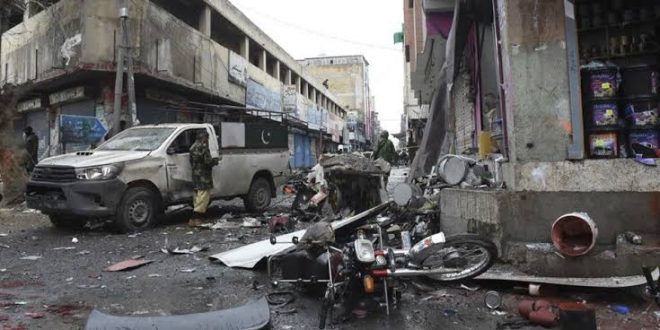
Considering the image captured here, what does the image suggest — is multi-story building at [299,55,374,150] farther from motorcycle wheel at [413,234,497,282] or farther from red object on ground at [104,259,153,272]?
motorcycle wheel at [413,234,497,282]

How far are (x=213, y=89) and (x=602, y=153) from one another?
53.8 feet

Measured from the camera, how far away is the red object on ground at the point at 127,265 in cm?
569

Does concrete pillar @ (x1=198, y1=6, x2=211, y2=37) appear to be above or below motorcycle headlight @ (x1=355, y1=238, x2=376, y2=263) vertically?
above

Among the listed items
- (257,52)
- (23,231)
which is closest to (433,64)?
(23,231)

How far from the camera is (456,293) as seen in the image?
4.55 m

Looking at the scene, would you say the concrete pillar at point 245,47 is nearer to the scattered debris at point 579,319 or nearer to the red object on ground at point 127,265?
the red object on ground at point 127,265

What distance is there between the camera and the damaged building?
471cm

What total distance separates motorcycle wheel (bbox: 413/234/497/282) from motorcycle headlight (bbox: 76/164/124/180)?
567 cm

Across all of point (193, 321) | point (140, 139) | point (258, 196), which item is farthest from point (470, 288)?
point (258, 196)

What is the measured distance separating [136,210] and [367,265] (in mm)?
5658

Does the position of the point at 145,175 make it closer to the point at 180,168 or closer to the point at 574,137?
the point at 180,168

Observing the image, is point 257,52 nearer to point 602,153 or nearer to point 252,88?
point 252,88

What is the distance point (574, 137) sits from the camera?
5098 millimetres

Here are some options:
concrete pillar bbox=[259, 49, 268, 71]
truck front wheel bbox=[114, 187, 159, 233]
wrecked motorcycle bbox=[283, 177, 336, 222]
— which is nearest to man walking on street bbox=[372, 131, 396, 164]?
wrecked motorcycle bbox=[283, 177, 336, 222]
